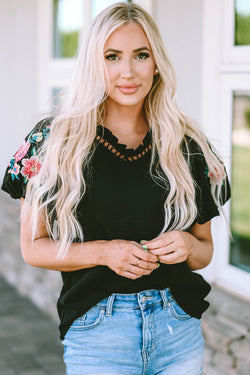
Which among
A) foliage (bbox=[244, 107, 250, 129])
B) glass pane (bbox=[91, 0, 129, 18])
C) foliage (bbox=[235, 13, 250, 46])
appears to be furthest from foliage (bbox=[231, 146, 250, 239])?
glass pane (bbox=[91, 0, 129, 18])

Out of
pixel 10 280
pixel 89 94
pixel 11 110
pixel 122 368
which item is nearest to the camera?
pixel 122 368

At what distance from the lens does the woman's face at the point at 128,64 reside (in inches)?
71.4

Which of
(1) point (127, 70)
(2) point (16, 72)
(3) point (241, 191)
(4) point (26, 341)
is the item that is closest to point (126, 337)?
(1) point (127, 70)

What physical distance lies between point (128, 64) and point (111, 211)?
0.47 meters

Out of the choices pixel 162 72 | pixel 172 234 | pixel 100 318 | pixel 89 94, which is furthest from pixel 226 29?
pixel 100 318

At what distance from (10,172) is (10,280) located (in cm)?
348

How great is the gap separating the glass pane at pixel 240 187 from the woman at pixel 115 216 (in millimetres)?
1226

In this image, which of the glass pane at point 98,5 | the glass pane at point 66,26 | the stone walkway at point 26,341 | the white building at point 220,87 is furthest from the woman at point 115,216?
the glass pane at point 66,26

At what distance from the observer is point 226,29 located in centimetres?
295

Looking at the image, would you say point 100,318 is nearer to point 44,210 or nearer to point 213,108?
point 44,210

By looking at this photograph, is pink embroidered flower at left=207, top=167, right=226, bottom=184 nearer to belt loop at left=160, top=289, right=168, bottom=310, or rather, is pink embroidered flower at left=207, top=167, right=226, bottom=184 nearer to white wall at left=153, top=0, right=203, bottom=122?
belt loop at left=160, top=289, right=168, bottom=310

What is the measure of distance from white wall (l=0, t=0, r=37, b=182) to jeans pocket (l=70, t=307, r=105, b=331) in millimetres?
3575

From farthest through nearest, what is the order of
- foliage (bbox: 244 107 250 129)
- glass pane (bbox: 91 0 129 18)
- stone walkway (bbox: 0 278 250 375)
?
glass pane (bbox: 91 0 129 18) → foliage (bbox: 244 107 250 129) → stone walkway (bbox: 0 278 250 375)

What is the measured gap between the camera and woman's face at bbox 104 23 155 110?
1.81 metres
